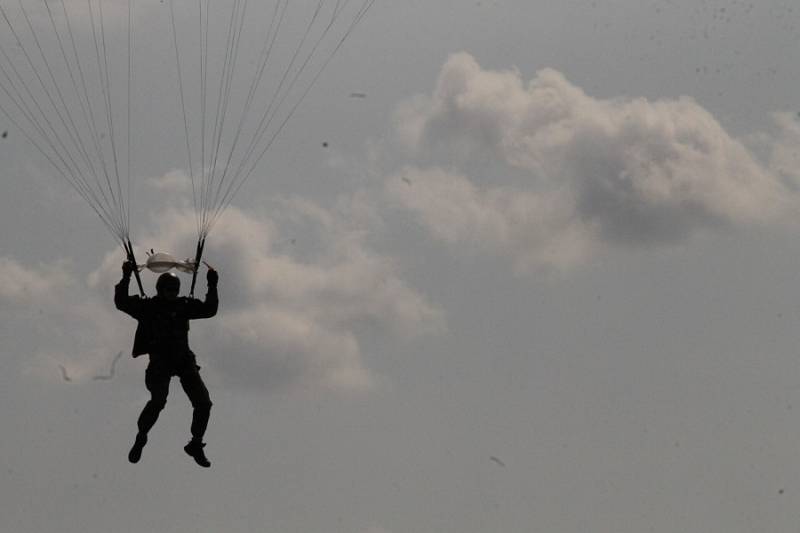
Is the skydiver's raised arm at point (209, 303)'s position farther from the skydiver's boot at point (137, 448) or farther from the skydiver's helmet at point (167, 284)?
the skydiver's boot at point (137, 448)

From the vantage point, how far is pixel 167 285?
25.2 m

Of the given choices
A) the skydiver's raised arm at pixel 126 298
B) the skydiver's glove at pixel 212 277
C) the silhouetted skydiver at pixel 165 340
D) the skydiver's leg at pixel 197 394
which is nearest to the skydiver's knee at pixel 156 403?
the silhouetted skydiver at pixel 165 340

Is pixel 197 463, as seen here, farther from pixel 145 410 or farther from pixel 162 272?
pixel 162 272

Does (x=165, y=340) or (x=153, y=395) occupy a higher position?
(x=165, y=340)

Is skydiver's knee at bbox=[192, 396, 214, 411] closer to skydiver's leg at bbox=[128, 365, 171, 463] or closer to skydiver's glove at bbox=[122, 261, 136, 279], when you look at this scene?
skydiver's leg at bbox=[128, 365, 171, 463]

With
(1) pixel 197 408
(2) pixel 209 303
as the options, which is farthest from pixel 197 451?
(2) pixel 209 303

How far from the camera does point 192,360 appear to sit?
83.9 ft

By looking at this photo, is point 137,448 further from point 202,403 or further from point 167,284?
point 167,284

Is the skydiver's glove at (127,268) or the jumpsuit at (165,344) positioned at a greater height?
the skydiver's glove at (127,268)

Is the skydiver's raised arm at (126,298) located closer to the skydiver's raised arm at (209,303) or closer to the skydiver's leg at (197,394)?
the skydiver's raised arm at (209,303)

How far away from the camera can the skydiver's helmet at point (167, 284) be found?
82.7 ft

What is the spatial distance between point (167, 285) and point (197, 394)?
1830 millimetres

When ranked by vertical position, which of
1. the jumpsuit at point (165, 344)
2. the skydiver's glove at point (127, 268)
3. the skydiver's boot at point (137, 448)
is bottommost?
the skydiver's boot at point (137, 448)

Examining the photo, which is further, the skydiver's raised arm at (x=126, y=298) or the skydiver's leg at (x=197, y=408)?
the skydiver's leg at (x=197, y=408)
